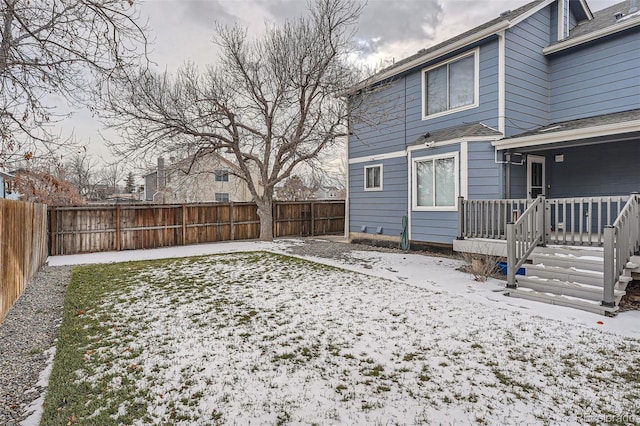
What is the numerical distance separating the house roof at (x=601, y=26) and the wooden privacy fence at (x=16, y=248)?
1196 cm

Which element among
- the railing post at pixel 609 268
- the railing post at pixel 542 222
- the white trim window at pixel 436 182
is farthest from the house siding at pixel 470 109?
the railing post at pixel 609 268

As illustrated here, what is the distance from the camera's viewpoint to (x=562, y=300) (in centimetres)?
529

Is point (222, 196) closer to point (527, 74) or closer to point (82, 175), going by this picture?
point (82, 175)

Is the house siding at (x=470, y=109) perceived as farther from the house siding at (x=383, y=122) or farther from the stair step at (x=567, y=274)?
the stair step at (x=567, y=274)

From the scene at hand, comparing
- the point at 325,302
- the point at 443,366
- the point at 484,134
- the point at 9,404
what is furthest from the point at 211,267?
the point at 484,134

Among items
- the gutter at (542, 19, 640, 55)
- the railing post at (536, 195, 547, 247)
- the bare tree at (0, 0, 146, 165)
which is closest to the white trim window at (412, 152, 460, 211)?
the railing post at (536, 195, 547, 247)

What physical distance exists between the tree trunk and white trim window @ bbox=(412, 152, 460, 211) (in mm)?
6261

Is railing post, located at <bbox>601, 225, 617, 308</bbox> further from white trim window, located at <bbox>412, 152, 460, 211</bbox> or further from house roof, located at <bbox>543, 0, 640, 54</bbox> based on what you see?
house roof, located at <bbox>543, 0, 640, 54</bbox>

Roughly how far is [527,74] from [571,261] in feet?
18.2

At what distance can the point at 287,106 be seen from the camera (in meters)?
13.0

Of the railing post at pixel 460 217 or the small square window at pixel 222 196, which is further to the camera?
the small square window at pixel 222 196

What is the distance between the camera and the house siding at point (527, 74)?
8.64 meters

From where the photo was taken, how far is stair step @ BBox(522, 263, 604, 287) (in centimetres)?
A: 533

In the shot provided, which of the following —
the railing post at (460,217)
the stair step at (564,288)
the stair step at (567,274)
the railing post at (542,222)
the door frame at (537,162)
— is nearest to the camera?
the stair step at (564,288)
